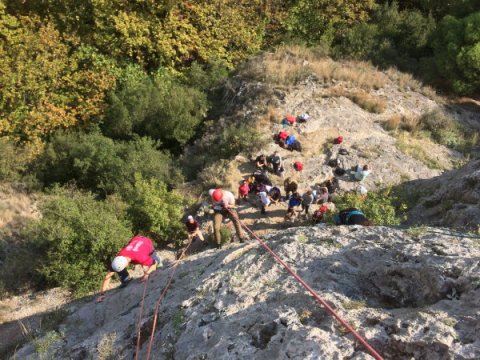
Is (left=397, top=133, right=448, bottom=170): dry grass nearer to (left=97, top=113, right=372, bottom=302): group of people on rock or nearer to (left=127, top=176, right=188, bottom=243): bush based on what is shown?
(left=97, top=113, right=372, bottom=302): group of people on rock

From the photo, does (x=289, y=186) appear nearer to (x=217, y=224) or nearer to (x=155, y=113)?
(x=217, y=224)

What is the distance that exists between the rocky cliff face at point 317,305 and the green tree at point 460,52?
45.6 ft

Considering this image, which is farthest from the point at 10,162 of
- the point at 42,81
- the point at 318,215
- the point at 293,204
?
the point at 318,215

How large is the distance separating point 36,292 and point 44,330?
3.11 m

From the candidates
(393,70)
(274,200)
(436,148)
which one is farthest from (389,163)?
(393,70)

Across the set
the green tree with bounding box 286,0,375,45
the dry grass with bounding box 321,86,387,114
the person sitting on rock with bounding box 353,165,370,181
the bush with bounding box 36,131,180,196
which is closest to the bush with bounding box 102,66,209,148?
the bush with bounding box 36,131,180,196

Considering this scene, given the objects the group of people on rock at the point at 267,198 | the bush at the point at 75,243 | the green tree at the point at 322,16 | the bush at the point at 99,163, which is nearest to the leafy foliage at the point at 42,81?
the bush at the point at 99,163

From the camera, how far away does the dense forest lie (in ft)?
36.5

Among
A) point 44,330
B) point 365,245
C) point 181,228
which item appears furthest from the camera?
point 181,228

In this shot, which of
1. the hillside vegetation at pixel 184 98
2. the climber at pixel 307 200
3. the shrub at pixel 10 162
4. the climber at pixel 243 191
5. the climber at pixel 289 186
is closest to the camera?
the climber at pixel 307 200

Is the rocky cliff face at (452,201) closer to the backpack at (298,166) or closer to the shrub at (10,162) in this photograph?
the backpack at (298,166)

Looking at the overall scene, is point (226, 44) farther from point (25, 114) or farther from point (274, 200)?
point (274, 200)

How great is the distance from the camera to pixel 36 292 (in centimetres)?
1027

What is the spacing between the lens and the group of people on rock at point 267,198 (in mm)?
8078
